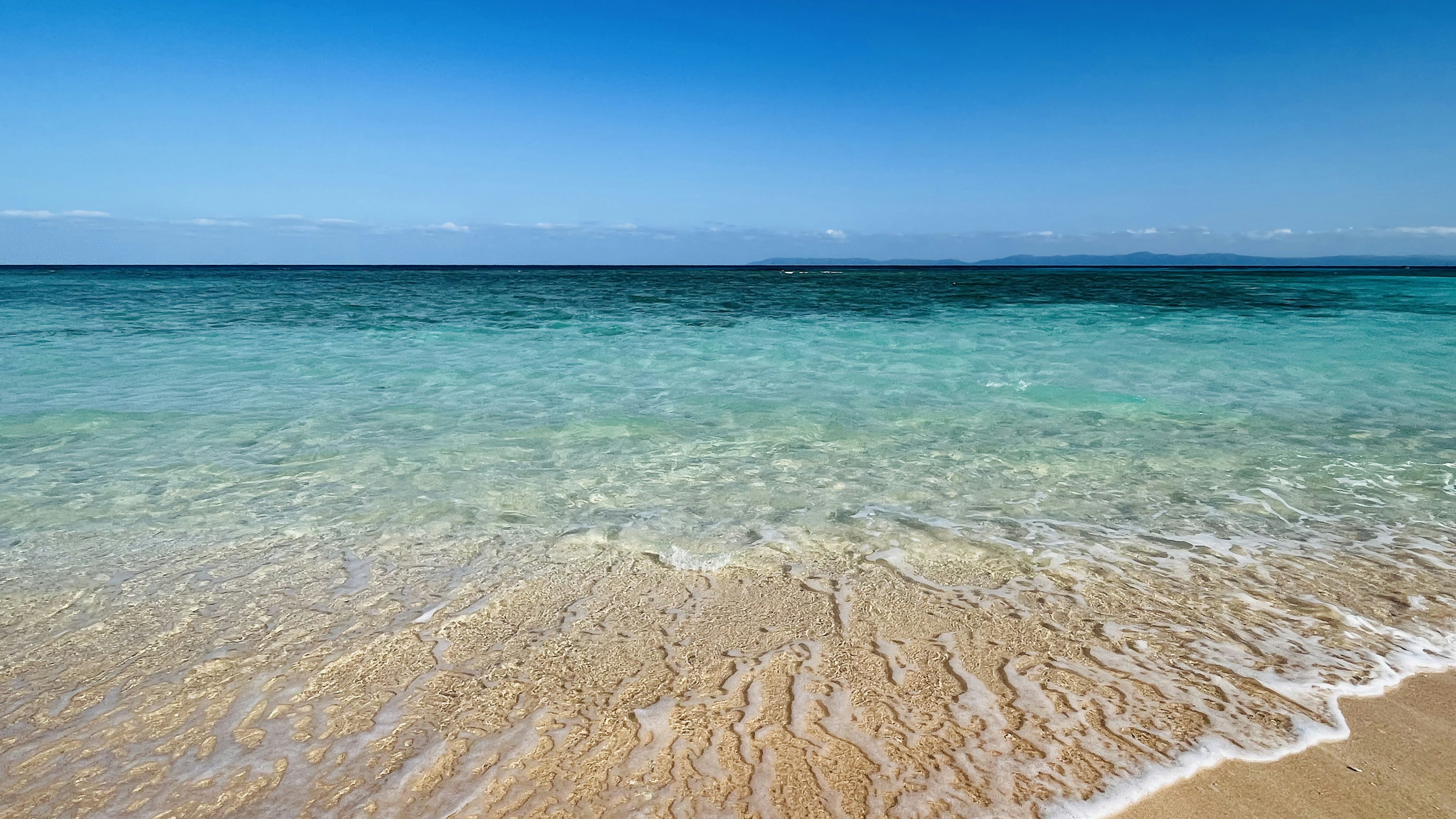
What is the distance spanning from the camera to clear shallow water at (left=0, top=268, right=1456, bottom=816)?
8.50 feet

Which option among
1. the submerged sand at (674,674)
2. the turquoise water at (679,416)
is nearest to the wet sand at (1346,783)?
the submerged sand at (674,674)

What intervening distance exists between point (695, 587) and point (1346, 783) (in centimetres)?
282

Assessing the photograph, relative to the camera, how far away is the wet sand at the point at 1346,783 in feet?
7.67

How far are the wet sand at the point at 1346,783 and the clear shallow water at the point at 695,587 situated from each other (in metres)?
0.11

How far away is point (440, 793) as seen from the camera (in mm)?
2434

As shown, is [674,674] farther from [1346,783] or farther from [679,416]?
[679,416]

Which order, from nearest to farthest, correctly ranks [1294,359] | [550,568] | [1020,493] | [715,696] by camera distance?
1. [715,696]
2. [550,568]
3. [1020,493]
4. [1294,359]

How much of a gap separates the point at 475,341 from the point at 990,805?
15.7m

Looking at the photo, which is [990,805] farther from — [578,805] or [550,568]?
[550,568]

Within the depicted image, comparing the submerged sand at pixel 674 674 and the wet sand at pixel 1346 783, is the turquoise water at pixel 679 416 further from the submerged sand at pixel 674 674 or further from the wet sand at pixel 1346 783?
the wet sand at pixel 1346 783

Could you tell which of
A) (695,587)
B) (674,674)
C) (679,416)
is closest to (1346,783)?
(674,674)

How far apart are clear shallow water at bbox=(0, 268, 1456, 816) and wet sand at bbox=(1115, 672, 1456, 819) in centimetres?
11

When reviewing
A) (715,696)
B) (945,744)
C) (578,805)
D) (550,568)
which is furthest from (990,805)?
(550,568)

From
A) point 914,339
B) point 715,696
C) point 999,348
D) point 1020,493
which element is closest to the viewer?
point 715,696
